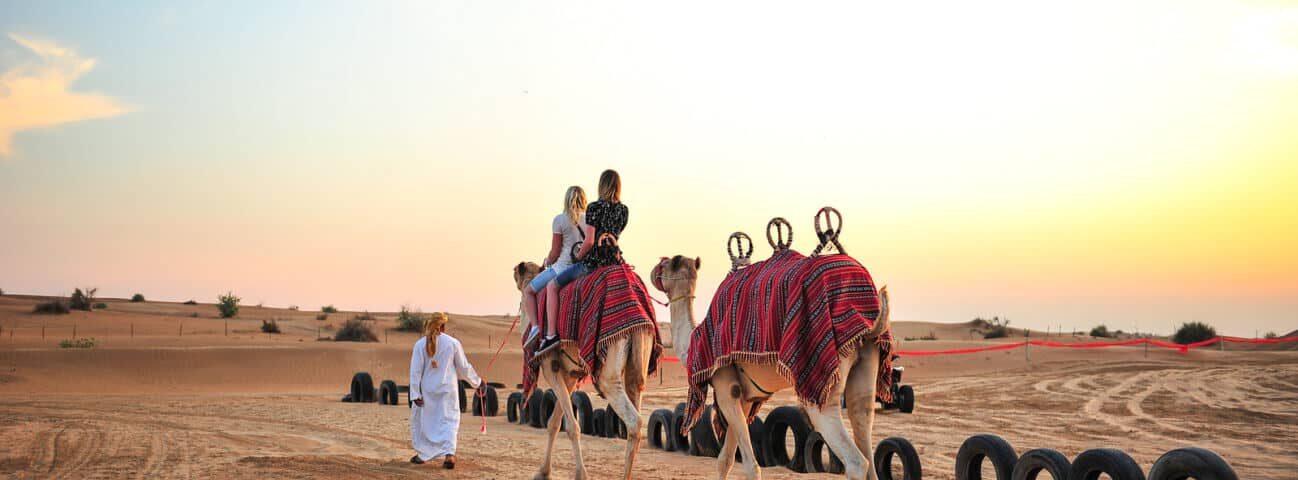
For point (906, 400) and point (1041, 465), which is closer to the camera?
point (1041, 465)

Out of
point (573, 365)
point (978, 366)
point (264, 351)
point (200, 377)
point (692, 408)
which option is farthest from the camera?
point (978, 366)

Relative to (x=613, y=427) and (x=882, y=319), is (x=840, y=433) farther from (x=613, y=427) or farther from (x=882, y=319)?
(x=613, y=427)

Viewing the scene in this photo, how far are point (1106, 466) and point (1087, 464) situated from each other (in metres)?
0.26

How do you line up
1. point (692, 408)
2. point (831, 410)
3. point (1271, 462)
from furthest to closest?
1. point (1271, 462)
2. point (692, 408)
3. point (831, 410)

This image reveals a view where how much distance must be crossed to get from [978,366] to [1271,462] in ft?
98.8

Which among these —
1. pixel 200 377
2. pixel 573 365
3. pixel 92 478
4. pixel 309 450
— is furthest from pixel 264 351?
pixel 573 365

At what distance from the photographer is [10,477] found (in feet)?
42.8

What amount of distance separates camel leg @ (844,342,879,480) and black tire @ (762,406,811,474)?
13.6 feet

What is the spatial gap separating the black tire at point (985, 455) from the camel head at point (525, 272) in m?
5.47

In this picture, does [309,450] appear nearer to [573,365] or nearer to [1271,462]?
[573,365]

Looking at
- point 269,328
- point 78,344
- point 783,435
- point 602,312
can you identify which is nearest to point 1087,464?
point 602,312

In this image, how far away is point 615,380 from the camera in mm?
11164

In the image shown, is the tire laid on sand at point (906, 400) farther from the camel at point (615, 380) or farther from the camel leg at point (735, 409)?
the camel leg at point (735, 409)

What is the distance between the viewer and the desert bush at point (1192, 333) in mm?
60500
